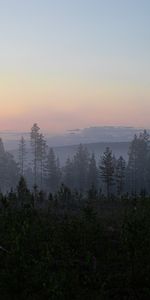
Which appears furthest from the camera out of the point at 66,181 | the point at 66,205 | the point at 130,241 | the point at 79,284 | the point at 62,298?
the point at 66,181

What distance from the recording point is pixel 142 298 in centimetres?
887

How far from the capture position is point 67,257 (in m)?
11.3

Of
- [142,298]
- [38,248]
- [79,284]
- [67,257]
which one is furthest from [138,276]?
[38,248]

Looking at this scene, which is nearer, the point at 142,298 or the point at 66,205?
the point at 142,298

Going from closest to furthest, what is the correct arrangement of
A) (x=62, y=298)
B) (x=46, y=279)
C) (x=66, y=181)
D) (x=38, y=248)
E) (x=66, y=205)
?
(x=62, y=298)
(x=46, y=279)
(x=38, y=248)
(x=66, y=205)
(x=66, y=181)

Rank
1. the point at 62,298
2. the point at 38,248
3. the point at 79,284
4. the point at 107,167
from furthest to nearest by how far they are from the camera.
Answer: the point at 107,167, the point at 38,248, the point at 79,284, the point at 62,298

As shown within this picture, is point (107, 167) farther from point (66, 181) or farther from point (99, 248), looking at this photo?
point (99, 248)

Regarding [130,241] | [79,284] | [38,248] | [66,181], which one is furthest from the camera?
[66,181]

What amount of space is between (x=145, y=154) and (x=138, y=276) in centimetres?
7684

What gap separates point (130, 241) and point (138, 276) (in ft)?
4.76

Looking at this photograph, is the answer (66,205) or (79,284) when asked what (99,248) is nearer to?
(79,284)

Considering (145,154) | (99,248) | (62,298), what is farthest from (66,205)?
(145,154)

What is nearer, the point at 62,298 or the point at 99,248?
the point at 62,298

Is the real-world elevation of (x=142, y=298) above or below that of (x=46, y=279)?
below
